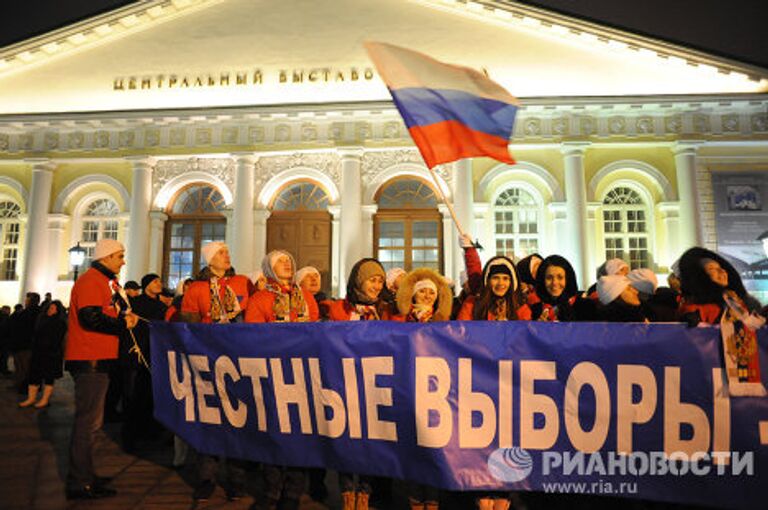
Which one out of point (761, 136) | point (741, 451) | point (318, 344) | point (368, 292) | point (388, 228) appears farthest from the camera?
point (388, 228)

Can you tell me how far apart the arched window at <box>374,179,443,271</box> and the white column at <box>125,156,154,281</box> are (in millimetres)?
6552

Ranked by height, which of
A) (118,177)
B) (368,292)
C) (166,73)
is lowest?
(368,292)

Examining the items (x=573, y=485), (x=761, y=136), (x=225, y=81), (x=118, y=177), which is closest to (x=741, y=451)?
(x=573, y=485)

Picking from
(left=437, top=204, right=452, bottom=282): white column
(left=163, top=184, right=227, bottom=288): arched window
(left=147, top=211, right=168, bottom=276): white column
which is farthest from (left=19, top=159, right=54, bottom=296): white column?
(left=437, top=204, right=452, bottom=282): white column

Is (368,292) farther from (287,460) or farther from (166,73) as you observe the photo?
(166,73)

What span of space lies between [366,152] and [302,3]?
5.34m

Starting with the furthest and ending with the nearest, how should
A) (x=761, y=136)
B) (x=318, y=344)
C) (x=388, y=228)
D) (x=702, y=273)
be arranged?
(x=388, y=228)
(x=761, y=136)
(x=702, y=273)
(x=318, y=344)

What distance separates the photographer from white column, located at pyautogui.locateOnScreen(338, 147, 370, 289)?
13.9 meters

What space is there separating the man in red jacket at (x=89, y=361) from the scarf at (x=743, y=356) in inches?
162

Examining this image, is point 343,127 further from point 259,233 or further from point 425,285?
point 425,285

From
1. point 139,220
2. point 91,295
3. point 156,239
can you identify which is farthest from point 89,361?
point 156,239

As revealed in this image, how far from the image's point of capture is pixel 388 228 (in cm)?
1494

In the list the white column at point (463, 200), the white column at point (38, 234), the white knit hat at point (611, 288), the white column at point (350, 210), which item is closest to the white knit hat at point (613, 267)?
the white knit hat at point (611, 288)

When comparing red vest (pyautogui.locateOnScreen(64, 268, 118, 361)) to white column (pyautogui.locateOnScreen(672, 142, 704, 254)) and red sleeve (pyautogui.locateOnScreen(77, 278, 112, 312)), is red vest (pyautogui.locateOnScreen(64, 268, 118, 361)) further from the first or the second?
white column (pyautogui.locateOnScreen(672, 142, 704, 254))
